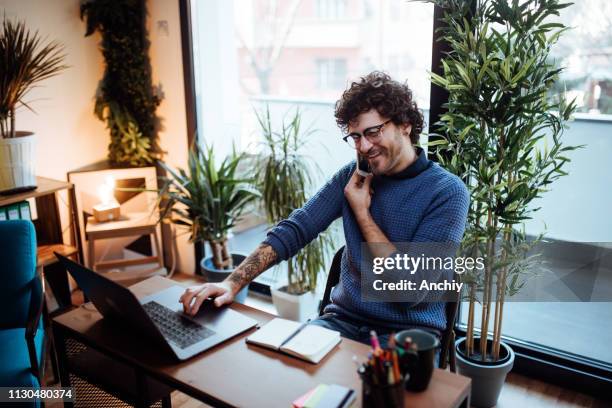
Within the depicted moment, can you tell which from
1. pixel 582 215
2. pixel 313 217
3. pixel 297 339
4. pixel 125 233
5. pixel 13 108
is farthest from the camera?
pixel 125 233

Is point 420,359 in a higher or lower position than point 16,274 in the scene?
higher

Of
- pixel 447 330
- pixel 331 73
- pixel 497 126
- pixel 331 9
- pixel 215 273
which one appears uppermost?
pixel 331 9

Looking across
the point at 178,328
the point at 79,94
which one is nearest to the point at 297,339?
the point at 178,328

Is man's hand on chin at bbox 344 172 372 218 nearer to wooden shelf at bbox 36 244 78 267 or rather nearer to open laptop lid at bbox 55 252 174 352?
open laptop lid at bbox 55 252 174 352

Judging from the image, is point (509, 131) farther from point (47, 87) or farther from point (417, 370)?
point (47, 87)

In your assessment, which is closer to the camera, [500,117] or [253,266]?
[253,266]

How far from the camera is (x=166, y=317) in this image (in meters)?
1.70

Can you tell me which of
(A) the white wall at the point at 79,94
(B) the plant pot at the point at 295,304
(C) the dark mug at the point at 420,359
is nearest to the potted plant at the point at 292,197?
(B) the plant pot at the point at 295,304

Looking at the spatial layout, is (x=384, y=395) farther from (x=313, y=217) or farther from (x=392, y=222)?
(x=313, y=217)

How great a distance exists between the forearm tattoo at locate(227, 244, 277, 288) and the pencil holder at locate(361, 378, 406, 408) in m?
0.79

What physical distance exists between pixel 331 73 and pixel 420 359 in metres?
2.35

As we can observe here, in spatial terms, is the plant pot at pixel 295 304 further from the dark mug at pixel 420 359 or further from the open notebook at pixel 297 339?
the dark mug at pixel 420 359

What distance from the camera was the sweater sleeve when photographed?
208cm

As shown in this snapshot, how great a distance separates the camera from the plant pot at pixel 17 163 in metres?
2.77
